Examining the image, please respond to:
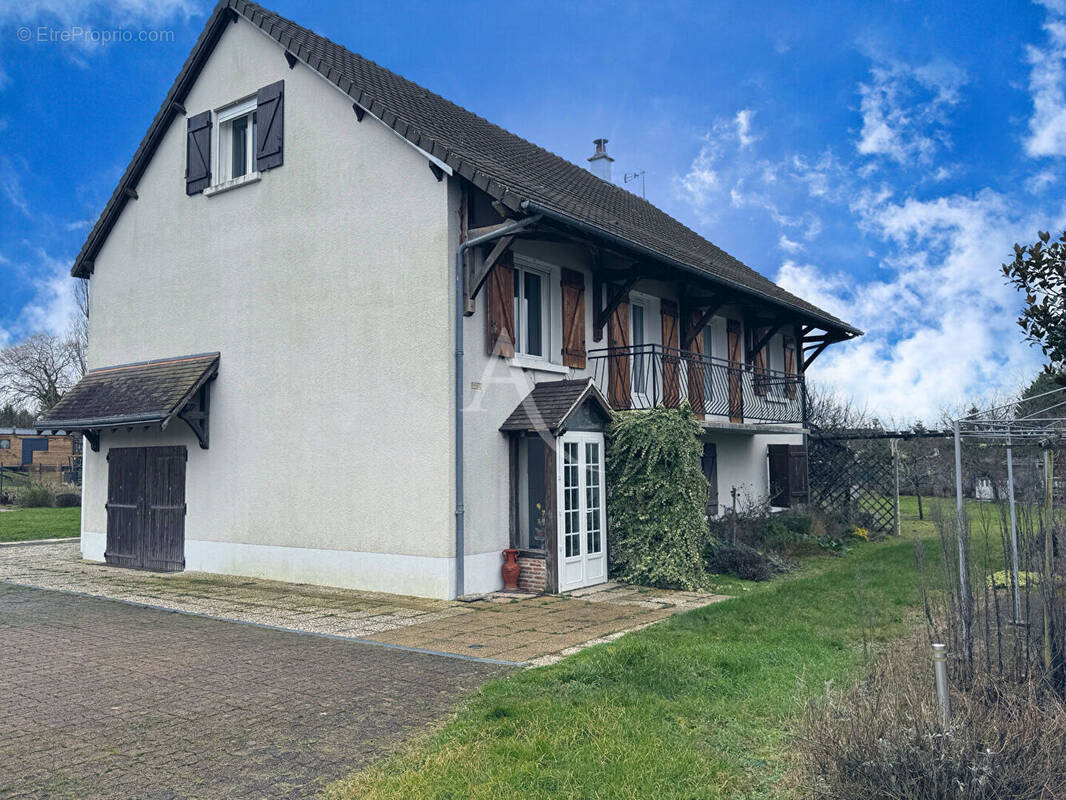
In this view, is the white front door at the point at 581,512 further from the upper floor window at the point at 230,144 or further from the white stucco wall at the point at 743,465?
the upper floor window at the point at 230,144

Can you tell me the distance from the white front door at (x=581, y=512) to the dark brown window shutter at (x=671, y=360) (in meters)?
2.32

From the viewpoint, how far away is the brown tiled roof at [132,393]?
12289 mm

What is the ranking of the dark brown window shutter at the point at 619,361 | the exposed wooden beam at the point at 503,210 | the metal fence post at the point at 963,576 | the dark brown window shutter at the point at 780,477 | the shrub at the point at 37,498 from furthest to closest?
the shrub at the point at 37,498
the dark brown window shutter at the point at 780,477
the dark brown window shutter at the point at 619,361
the exposed wooden beam at the point at 503,210
the metal fence post at the point at 963,576

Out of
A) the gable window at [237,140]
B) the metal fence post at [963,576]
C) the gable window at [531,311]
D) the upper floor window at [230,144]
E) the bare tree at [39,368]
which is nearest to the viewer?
the metal fence post at [963,576]

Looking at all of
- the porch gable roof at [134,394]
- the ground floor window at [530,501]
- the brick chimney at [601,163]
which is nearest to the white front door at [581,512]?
the ground floor window at [530,501]

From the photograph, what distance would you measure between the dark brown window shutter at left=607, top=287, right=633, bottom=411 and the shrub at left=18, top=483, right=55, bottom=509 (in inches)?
889

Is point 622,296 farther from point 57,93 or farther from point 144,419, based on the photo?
point 57,93

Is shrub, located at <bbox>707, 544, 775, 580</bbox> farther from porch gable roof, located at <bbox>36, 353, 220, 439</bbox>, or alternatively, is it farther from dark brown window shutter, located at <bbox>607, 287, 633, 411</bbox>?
porch gable roof, located at <bbox>36, 353, 220, 439</bbox>

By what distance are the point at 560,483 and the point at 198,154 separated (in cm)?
825

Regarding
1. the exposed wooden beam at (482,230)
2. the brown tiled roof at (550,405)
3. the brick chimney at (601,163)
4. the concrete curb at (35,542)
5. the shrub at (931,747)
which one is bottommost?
the concrete curb at (35,542)

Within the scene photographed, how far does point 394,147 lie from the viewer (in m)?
10.5

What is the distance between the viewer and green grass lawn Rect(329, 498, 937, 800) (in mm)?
4016

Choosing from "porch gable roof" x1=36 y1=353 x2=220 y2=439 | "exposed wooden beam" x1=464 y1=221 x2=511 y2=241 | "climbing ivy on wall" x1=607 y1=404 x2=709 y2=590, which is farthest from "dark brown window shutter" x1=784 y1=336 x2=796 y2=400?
"porch gable roof" x1=36 y1=353 x2=220 y2=439

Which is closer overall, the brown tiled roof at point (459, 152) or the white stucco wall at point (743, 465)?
the brown tiled roof at point (459, 152)
